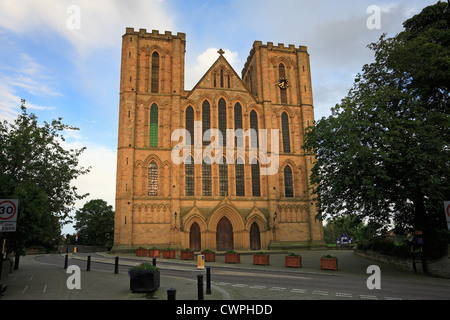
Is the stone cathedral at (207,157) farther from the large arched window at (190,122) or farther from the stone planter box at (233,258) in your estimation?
the stone planter box at (233,258)

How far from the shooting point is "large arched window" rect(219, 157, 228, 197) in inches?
1464

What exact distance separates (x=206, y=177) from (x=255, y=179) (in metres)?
5.86

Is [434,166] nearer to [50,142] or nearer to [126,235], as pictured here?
[50,142]

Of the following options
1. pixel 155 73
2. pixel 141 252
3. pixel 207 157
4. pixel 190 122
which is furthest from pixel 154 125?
pixel 141 252

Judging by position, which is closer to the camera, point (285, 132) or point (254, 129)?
point (254, 129)

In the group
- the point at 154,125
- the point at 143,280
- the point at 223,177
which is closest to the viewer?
the point at 143,280

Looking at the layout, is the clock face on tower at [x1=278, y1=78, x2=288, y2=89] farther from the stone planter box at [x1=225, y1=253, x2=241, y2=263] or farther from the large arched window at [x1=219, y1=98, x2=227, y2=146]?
the stone planter box at [x1=225, y1=253, x2=241, y2=263]

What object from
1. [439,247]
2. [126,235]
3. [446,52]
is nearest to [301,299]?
[439,247]

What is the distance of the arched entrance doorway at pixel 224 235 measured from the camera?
36.3 m

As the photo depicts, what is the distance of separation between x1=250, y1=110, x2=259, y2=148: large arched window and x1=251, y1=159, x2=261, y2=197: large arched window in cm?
205

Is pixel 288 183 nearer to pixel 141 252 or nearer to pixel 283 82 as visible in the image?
pixel 283 82

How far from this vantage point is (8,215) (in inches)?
332

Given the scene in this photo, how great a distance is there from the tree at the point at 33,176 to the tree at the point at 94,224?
46234 millimetres

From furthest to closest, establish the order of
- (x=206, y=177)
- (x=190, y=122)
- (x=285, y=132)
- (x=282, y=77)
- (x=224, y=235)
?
1. (x=282, y=77)
2. (x=285, y=132)
3. (x=190, y=122)
4. (x=206, y=177)
5. (x=224, y=235)
